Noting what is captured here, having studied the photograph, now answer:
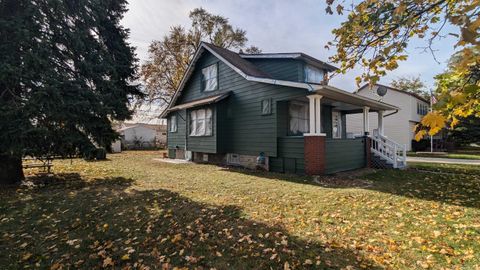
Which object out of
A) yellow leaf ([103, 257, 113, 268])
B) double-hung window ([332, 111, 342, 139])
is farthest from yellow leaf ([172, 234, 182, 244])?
double-hung window ([332, 111, 342, 139])

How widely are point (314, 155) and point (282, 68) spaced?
6.50 m

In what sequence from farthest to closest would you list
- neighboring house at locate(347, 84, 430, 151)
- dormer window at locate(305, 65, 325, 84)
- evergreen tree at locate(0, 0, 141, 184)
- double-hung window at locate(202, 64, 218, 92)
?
neighboring house at locate(347, 84, 430, 151)
double-hung window at locate(202, 64, 218, 92)
dormer window at locate(305, 65, 325, 84)
evergreen tree at locate(0, 0, 141, 184)

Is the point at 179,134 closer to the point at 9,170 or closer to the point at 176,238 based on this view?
the point at 9,170

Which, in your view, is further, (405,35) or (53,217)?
(53,217)

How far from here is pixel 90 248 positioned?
4238 mm

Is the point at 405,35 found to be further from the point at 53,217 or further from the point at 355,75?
the point at 53,217

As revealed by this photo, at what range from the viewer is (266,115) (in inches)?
462

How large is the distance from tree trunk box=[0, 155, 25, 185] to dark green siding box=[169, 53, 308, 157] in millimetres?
8000

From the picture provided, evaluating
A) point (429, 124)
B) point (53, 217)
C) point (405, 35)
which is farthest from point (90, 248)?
point (405, 35)

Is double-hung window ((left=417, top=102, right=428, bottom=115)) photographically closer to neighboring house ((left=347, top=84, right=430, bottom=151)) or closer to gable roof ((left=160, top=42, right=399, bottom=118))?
neighboring house ((left=347, top=84, right=430, bottom=151))

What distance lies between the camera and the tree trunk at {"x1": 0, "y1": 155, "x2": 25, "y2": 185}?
8.53 m

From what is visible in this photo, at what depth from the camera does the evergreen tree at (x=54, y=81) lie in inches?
276

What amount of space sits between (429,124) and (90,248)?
193 inches

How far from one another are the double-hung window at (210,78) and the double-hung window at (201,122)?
1.64m
